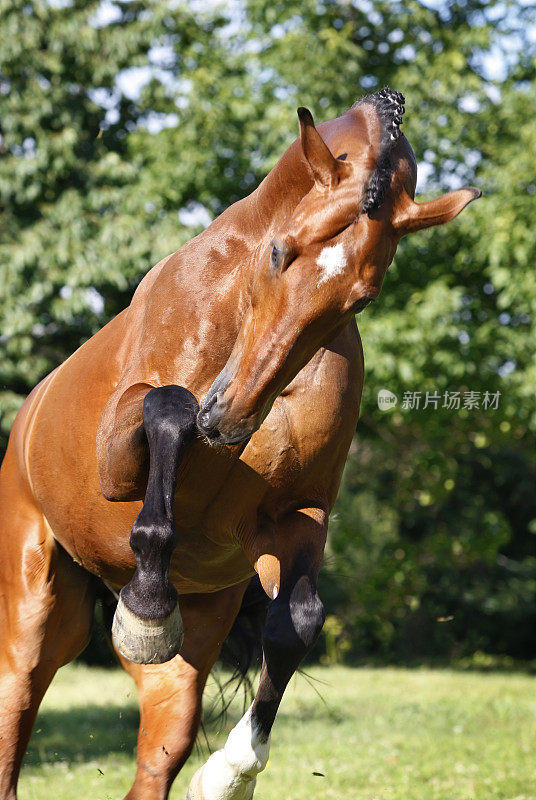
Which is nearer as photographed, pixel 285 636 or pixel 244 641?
pixel 285 636

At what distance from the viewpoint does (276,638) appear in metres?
2.35

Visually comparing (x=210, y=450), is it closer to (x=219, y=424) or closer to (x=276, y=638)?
(x=219, y=424)

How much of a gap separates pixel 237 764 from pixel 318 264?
4.61 feet

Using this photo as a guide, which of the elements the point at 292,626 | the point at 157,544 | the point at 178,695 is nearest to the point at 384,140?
the point at 157,544

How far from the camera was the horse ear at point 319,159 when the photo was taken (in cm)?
196

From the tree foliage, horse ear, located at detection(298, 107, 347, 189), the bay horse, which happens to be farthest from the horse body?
the tree foliage

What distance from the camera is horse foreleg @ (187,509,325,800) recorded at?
7.74 feet

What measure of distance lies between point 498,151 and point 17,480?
9871 millimetres

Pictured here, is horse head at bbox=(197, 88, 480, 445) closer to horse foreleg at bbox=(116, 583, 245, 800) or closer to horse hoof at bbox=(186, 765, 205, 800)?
horse hoof at bbox=(186, 765, 205, 800)

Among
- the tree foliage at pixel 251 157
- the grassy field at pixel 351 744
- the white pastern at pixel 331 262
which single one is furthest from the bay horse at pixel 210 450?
the tree foliage at pixel 251 157

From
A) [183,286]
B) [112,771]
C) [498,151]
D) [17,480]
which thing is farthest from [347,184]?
[498,151]

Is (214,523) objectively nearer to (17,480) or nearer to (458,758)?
(17,480)

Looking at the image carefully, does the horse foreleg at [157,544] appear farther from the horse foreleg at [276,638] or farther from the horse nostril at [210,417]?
the horse foreleg at [276,638]

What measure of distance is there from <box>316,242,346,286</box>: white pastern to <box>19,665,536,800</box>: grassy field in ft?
6.49
